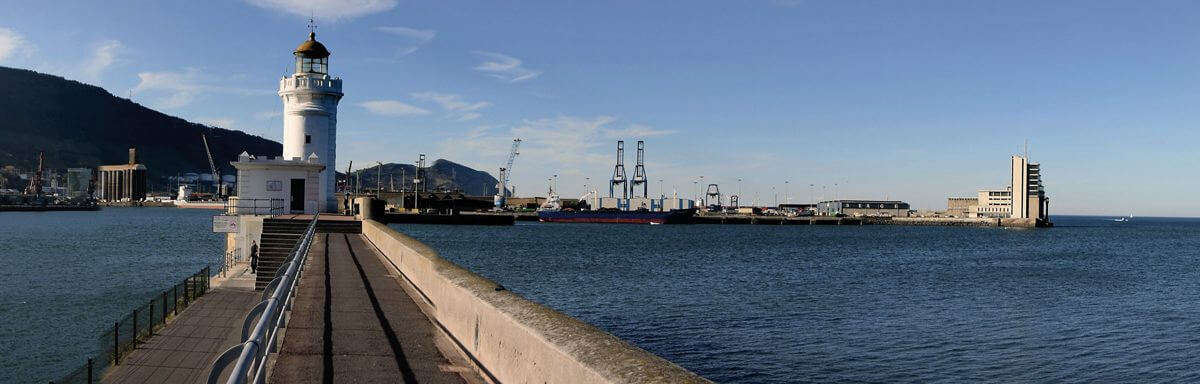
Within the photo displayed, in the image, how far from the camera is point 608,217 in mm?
172000

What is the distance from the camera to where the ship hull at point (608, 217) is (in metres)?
169

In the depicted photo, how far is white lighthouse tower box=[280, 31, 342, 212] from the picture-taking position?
1722 inches

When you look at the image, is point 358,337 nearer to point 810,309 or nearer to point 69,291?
point 810,309

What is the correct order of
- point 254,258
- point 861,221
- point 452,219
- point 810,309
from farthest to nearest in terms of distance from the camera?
1. point 861,221
2. point 452,219
3. point 810,309
4. point 254,258

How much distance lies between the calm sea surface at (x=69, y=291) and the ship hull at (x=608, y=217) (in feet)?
322

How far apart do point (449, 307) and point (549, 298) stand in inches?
979

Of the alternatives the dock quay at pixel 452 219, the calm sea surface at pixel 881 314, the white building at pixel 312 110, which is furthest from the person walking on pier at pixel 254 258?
the dock quay at pixel 452 219

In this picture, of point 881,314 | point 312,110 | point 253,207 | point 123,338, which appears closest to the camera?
point 123,338

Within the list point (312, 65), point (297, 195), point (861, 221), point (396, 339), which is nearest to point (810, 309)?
point (297, 195)

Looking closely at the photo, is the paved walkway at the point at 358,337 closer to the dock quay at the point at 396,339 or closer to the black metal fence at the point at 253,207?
the dock quay at the point at 396,339

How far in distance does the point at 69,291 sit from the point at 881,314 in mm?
34910

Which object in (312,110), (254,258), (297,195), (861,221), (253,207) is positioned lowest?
(254,258)

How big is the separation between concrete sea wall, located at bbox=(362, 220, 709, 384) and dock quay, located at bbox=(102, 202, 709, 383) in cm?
1

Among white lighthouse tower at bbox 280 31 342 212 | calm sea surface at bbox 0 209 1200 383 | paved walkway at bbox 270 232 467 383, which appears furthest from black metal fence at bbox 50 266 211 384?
white lighthouse tower at bbox 280 31 342 212
